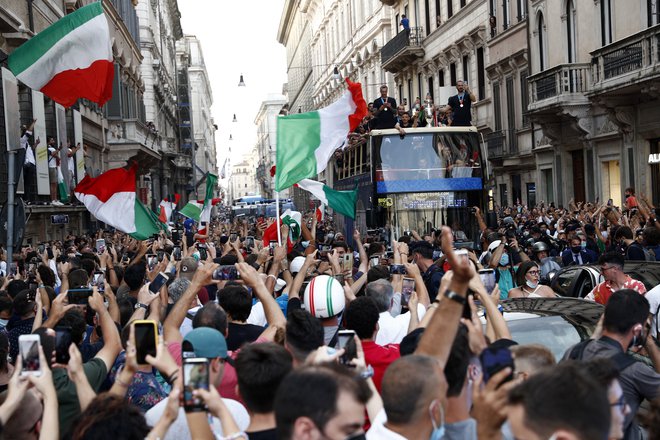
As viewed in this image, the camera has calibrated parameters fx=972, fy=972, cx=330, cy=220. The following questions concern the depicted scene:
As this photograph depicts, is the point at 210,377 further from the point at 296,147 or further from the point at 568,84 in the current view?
the point at 568,84

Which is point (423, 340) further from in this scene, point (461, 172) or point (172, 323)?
point (461, 172)

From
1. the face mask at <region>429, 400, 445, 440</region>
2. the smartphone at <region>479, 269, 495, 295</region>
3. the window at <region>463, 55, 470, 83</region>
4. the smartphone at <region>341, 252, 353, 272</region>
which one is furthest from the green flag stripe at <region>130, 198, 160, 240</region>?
the window at <region>463, 55, 470, 83</region>

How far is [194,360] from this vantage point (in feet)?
11.3

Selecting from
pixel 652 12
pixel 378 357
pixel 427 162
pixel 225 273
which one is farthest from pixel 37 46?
pixel 652 12

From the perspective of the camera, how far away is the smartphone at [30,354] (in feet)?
12.4

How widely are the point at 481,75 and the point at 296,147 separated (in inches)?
920

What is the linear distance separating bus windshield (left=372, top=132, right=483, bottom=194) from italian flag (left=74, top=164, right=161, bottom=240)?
741 cm

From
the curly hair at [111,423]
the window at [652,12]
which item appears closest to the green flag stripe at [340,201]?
the window at [652,12]

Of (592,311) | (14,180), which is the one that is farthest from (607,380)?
(14,180)

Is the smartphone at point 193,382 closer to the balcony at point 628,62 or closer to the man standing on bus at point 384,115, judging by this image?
the man standing on bus at point 384,115

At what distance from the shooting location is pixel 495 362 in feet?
11.0

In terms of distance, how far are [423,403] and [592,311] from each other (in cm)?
351

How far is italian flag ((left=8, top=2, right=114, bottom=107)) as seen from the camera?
472 inches

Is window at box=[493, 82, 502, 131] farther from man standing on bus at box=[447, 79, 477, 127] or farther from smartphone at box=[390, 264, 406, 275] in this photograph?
smartphone at box=[390, 264, 406, 275]
